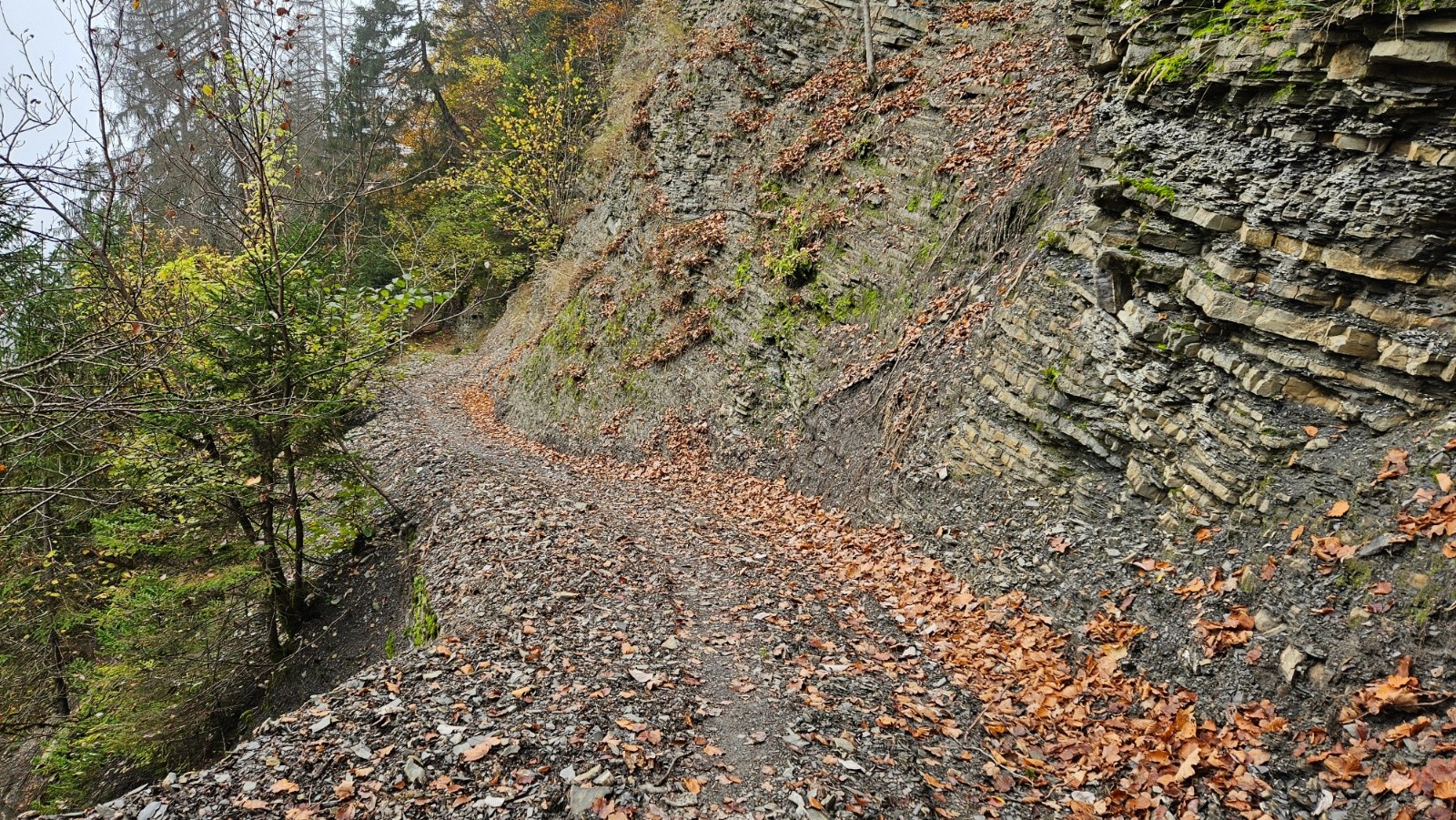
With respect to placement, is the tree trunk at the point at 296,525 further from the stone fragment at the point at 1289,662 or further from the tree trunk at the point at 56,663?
the stone fragment at the point at 1289,662

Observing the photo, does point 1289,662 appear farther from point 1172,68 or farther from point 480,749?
point 480,749

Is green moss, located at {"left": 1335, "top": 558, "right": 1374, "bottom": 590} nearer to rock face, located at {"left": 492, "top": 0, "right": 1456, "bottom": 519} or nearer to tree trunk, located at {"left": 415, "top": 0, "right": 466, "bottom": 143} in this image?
rock face, located at {"left": 492, "top": 0, "right": 1456, "bottom": 519}

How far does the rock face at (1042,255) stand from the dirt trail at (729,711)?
5.90ft

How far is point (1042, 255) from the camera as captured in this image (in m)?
8.21

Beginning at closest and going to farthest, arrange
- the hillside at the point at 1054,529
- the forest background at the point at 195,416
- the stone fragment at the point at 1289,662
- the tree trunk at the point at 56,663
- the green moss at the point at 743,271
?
1. the hillside at the point at 1054,529
2. the stone fragment at the point at 1289,662
3. the forest background at the point at 195,416
4. the tree trunk at the point at 56,663
5. the green moss at the point at 743,271

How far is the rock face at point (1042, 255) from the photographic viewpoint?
494 centimetres

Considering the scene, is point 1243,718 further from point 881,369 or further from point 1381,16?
point 881,369

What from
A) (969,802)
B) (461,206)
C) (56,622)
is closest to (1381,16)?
(969,802)

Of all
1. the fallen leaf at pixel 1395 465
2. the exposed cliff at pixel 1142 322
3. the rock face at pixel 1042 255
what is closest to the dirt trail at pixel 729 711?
the exposed cliff at pixel 1142 322

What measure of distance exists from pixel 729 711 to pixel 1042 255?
6516 mm

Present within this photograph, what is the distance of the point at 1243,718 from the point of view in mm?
4668

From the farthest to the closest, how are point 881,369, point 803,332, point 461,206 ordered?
point 461,206 → point 803,332 → point 881,369

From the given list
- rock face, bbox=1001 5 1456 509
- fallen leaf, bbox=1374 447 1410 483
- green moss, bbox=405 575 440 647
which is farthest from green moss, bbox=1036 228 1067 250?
green moss, bbox=405 575 440 647

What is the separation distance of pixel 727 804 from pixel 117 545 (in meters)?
8.57
